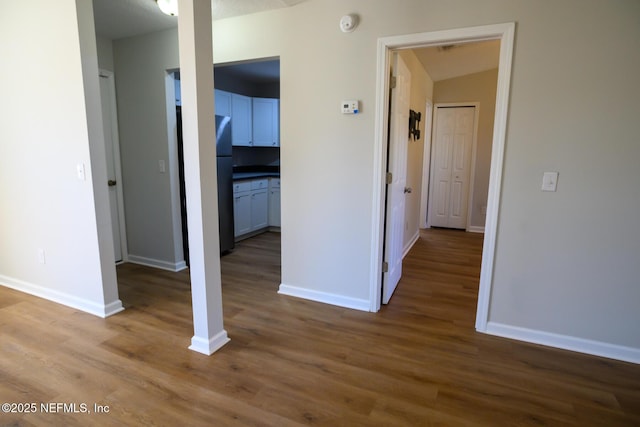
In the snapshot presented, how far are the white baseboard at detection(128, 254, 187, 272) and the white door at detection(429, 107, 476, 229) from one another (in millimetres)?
4145

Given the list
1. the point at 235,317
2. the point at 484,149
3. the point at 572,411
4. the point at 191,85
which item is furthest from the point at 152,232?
the point at 484,149

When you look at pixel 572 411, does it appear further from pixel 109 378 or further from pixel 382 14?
pixel 382 14

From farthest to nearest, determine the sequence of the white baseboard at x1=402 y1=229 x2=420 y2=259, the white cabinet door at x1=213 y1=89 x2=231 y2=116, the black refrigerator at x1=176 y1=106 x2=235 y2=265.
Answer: the white cabinet door at x1=213 y1=89 x2=231 y2=116, the white baseboard at x1=402 y1=229 x2=420 y2=259, the black refrigerator at x1=176 y1=106 x2=235 y2=265

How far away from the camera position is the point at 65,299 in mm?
2863

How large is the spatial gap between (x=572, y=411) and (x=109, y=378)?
246cm

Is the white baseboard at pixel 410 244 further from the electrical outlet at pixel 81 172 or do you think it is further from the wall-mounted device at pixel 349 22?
the electrical outlet at pixel 81 172

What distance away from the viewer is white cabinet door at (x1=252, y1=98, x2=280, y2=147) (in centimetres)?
565

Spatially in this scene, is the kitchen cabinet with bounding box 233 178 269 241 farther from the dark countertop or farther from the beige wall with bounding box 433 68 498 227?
the beige wall with bounding box 433 68 498 227

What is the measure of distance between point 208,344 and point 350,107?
74.9 inches

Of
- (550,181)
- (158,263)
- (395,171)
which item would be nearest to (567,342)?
(550,181)

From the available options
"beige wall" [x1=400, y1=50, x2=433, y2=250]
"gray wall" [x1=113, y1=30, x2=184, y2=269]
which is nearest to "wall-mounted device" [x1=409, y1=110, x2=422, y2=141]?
"beige wall" [x1=400, y1=50, x2=433, y2=250]

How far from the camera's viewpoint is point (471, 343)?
7.79 ft

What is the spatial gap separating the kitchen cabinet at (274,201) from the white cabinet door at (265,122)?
713 mm

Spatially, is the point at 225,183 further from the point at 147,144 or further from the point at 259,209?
the point at 259,209
